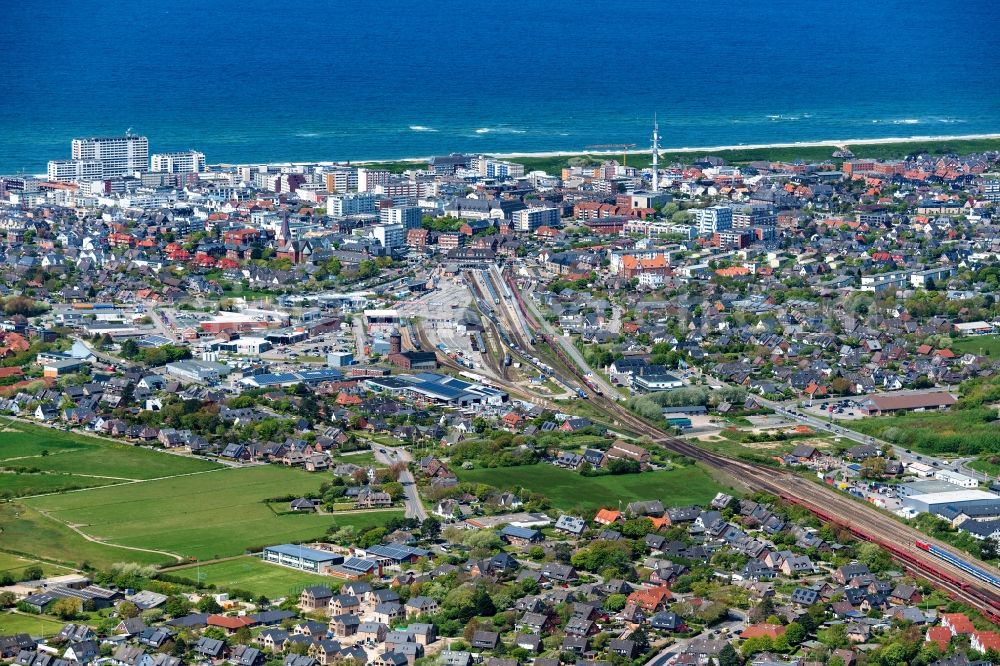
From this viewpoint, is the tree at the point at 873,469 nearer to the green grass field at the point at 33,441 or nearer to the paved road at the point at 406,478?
the paved road at the point at 406,478

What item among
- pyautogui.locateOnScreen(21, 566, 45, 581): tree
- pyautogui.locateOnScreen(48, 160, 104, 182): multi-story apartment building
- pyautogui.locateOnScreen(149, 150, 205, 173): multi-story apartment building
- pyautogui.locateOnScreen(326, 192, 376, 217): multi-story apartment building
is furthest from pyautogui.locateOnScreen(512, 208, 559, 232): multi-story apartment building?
pyautogui.locateOnScreen(21, 566, 45, 581): tree

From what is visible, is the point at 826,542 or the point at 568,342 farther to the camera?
the point at 568,342

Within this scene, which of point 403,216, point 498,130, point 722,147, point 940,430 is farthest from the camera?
point 498,130

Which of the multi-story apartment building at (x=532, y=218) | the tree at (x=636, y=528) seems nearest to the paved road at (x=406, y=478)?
the tree at (x=636, y=528)

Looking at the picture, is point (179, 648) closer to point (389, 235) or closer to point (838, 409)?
point (838, 409)

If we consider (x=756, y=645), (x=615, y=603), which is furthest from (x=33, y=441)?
(x=756, y=645)

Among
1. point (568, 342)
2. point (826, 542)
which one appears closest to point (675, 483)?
point (826, 542)

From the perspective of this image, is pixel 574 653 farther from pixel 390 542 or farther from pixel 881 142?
pixel 881 142
